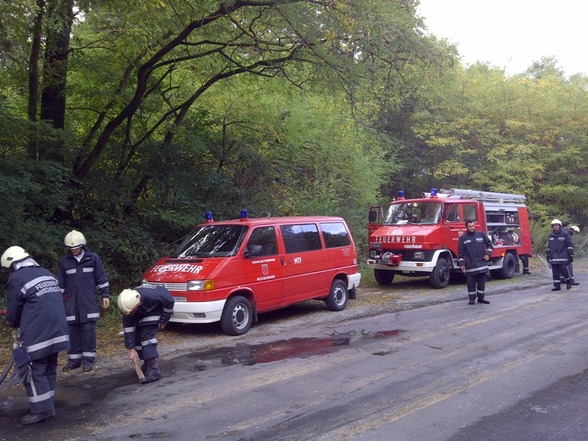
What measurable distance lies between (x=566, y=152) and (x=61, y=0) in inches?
927

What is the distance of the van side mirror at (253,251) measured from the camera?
9023 millimetres

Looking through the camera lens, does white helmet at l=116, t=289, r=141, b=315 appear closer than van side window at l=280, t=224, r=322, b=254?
Yes

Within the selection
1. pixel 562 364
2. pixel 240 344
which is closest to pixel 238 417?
pixel 240 344

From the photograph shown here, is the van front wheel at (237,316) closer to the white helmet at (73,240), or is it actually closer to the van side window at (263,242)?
the van side window at (263,242)

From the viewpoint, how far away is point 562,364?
6.70 meters

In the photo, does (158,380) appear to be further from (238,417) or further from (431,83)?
(431,83)

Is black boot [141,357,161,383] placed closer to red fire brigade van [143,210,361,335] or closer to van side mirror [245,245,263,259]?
red fire brigade van [143,210,361,335]

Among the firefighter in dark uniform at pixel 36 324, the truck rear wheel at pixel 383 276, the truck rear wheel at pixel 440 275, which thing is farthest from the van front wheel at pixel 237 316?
the truck rear wheel at pixel 383 276

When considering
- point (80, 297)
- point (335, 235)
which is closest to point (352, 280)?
point (335, 235)

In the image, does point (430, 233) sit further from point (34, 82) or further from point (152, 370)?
point (34, 82)

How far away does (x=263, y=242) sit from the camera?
9586 millimetres

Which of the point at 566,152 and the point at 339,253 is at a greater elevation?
the point at 566,152

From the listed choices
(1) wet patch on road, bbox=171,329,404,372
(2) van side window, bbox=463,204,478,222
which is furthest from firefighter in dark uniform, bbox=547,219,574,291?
(1) wet patch on road, bbox=171,329,404,372

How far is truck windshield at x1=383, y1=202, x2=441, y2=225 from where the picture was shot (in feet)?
48.1
